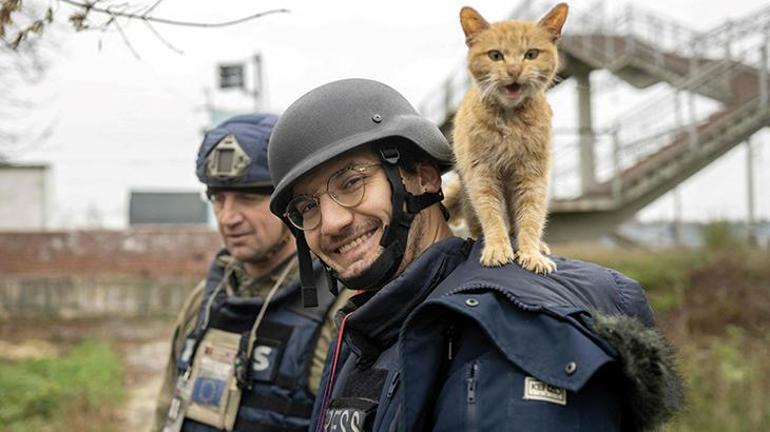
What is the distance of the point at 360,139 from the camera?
2.23 metres

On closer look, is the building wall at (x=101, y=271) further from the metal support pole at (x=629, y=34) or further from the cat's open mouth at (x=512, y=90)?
the cat's open mouth at (x=512, y=90)

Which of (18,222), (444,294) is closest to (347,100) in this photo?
(444,294)

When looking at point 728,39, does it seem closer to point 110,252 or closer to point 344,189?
point 110,252

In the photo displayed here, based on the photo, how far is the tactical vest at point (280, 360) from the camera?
302cm

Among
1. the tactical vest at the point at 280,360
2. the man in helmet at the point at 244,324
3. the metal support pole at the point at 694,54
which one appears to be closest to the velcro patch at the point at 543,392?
the man in helmet at the point at 244,324

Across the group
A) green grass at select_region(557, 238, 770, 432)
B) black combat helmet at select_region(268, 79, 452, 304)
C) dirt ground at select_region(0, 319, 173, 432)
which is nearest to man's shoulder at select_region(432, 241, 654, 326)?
black combat helmet at select_region(268, 79, 452, 304)

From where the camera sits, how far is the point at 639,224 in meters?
18.6

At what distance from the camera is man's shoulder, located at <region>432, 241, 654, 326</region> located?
167 centimetres

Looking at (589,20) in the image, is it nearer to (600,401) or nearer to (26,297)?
(26,297)

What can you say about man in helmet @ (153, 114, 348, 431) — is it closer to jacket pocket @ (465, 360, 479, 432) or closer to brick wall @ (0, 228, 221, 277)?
jacket pocket @ (465, 360, 479, 432)

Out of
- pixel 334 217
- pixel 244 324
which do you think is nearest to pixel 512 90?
pixel 334 217

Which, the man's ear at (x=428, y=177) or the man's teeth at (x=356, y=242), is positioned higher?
the man's ear at (x=428, y=177)

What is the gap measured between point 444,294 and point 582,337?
13.3 inches

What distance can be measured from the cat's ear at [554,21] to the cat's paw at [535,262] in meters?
0.68
